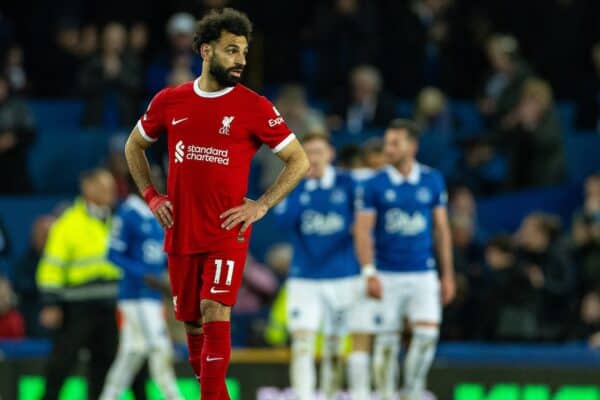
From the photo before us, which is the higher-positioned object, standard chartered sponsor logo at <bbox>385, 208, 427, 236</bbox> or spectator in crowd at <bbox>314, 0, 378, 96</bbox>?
spectator in crowd at <bbox>314, 0, 378, 96</bbox>

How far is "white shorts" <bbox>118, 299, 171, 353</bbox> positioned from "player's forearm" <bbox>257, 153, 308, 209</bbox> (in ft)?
14.8

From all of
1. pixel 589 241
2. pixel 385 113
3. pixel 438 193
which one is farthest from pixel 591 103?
pixel 438 193

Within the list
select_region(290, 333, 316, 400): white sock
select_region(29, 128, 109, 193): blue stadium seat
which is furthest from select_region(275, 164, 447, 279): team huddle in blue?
select_region(29, 128, 109, 193): blue stadium seat

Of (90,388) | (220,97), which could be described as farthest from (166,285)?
(220,97)

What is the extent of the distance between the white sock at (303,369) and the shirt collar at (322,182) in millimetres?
1238

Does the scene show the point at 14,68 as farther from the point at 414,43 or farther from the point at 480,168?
the point at 480,168

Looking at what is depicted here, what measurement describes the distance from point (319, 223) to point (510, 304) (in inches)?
117

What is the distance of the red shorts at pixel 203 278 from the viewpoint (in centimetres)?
886

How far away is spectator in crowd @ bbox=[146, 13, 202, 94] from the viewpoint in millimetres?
17578

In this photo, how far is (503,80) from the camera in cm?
1797

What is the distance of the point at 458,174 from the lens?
665 inches

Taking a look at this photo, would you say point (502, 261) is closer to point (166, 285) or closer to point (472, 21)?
point (166, 285)

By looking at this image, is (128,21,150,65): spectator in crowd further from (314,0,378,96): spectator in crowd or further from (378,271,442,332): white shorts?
(378,271,442,332): white shorts

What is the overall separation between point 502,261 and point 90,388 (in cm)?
418
